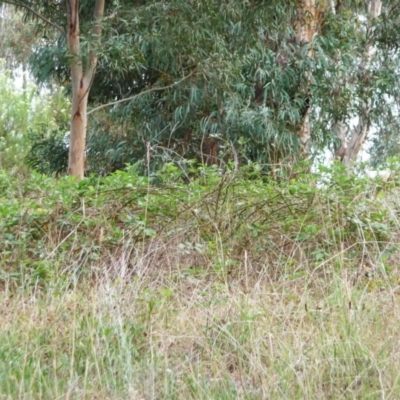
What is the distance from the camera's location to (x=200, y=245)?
5.92 m

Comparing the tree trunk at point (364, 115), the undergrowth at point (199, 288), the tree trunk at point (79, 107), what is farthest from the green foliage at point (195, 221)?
the tree trunk at point (364, 115)

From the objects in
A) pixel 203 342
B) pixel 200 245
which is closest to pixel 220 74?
pixel 200 245

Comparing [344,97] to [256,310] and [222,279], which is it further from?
[256,310]

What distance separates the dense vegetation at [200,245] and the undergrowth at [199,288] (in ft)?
0.05

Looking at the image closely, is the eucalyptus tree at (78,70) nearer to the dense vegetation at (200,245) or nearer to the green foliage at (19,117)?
the dense vegetation at (200,245)

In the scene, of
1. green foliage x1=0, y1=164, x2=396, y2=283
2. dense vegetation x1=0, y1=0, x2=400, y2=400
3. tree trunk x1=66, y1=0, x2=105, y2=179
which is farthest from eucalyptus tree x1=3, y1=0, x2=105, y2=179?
green foliage x1=0, y1=164, x2=396, y2=283

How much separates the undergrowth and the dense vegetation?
0.05ft

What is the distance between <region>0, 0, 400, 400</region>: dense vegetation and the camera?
383cm

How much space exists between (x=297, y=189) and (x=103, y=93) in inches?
296

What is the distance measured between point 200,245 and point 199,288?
2.16 feet

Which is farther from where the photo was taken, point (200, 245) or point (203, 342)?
point (200, 245)

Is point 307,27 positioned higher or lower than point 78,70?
higher

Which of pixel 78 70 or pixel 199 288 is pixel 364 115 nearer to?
pixel 78 70

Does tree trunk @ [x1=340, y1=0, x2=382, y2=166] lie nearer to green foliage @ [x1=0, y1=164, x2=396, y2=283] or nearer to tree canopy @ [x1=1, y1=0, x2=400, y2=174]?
tree canopy @ [x1=1, y1=0, x2=400, y2=174]
